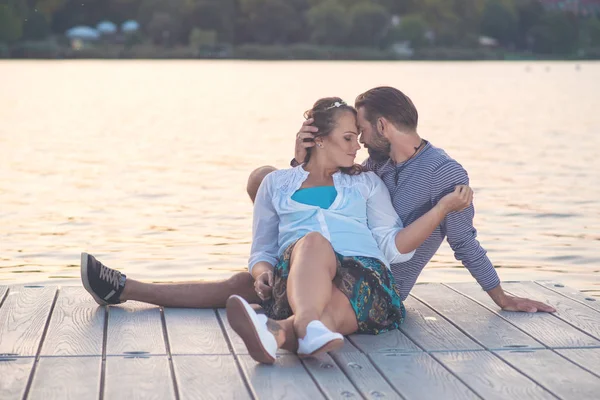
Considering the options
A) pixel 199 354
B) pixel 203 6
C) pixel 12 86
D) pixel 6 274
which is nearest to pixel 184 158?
pixel 6 274

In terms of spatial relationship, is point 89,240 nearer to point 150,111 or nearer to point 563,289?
point 563,289

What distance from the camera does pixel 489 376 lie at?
370cm

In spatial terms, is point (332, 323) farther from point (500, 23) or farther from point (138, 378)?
point (500, 23)

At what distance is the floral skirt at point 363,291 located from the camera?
408cm

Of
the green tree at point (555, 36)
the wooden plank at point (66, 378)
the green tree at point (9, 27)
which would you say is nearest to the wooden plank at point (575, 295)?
the wooden plank at point (66, 378)

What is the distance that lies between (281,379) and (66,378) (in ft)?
2.31

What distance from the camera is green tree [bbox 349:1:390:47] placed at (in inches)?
3920

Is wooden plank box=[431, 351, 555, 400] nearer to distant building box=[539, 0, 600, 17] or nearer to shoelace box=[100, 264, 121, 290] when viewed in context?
shoelace box=[100, 264, 121, 290]

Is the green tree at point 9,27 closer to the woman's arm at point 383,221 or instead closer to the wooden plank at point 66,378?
the woman's arm at point 383,221

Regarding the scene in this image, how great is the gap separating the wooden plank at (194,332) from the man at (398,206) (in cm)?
11

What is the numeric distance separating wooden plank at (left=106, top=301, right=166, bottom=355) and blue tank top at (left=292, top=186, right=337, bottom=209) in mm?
754

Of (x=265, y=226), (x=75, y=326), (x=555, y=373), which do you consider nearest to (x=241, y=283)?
(x=265, y=226)

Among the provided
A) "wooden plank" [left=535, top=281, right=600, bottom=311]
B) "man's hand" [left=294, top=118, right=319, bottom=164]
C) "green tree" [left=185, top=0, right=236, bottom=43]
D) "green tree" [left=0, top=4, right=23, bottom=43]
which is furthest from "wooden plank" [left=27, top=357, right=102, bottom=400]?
"green tree" [left=185, top=0, right=236, bottom=43]

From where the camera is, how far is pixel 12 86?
134ft
